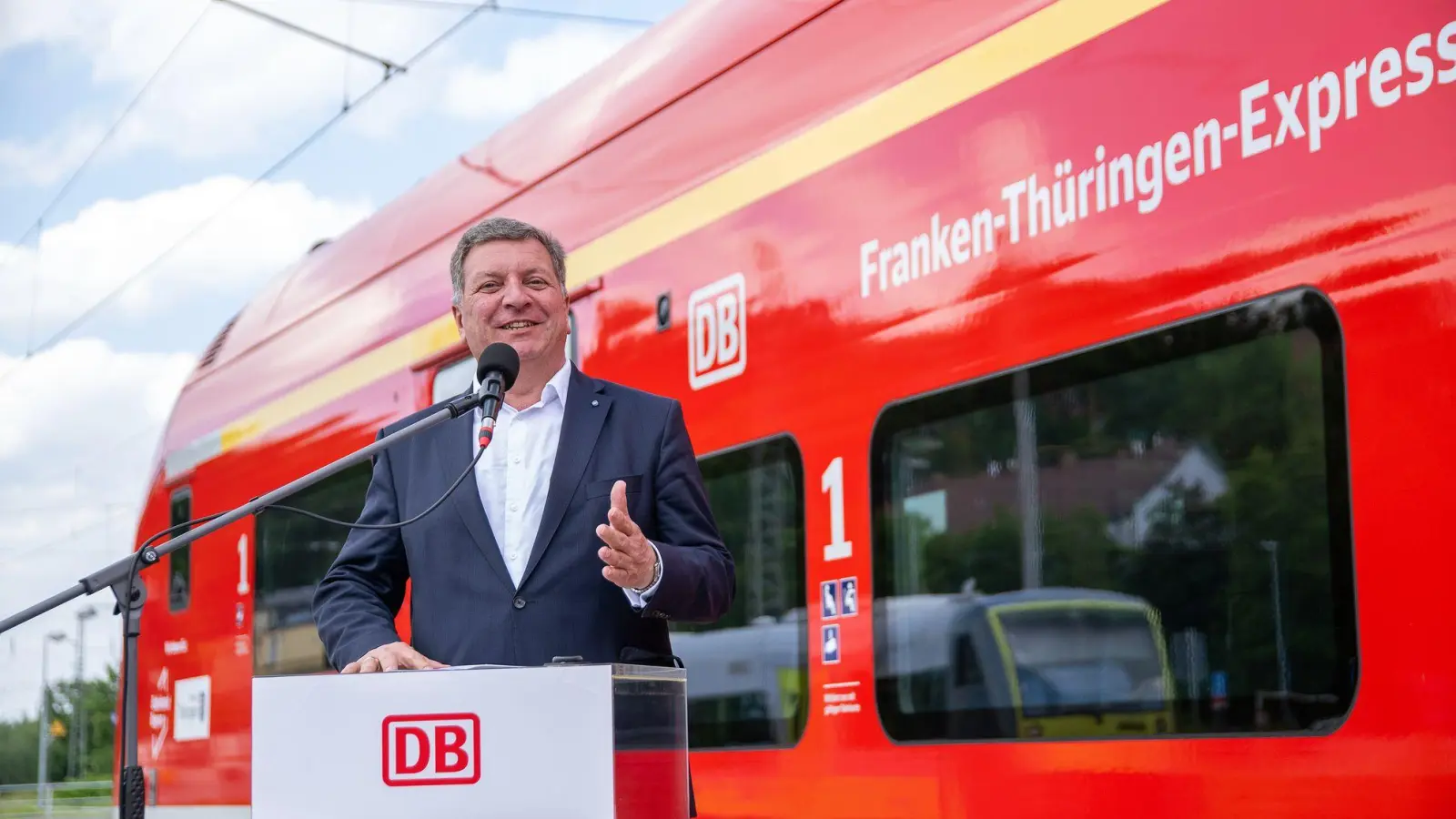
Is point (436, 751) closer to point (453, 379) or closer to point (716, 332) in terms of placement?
point (716, 332)

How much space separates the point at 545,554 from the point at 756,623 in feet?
4.89

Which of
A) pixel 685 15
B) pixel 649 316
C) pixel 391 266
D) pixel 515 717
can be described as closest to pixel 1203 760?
pixel 515 717

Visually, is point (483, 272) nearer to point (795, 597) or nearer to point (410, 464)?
point (410, 464)

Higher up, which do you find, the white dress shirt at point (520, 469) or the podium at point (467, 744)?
the white dress shirt at point (520, 469)

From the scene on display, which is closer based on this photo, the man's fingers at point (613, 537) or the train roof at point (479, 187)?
the man's fingers at point (613, 537)

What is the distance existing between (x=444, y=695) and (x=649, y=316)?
250 centimetres

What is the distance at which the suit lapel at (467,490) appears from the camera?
2707 millimetres

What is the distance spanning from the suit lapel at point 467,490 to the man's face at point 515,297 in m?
0.16

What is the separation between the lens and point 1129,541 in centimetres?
307

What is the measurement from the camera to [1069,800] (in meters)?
3.07

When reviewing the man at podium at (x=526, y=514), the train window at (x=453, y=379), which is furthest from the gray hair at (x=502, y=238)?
the train window at (x=453, y=379)

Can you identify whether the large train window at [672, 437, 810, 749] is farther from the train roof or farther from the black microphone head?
the black microphone head

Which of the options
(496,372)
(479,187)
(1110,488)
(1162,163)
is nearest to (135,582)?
→ (496,372)

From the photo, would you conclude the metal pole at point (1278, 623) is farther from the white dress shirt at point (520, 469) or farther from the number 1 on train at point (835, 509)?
Result: the number 1 on train at point (835, 509)
